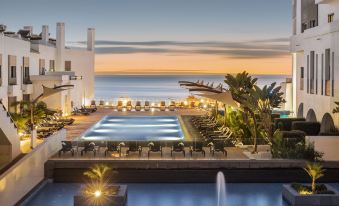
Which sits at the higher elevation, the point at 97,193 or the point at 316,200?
the point at 97,193

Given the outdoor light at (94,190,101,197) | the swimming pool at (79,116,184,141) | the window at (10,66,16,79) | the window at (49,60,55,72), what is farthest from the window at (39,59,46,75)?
the outdoor light at (94,190,101,197)

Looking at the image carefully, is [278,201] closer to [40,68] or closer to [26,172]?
[26,172]

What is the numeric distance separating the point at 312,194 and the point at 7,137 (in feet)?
32.1

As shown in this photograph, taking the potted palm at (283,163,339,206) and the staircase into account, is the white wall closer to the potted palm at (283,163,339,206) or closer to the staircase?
the staircase

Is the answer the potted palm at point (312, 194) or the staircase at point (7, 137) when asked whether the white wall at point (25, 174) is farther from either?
the potted palm at point (312, 194)

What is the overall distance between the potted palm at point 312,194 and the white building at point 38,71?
360 inches

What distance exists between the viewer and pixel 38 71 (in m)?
37.2

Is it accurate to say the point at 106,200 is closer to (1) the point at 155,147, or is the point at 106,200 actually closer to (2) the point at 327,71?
(1) the point at 155,147

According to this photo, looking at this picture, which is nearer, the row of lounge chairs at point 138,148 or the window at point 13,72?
the row of lounge chairs at point 138,148

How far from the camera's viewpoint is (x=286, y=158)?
19.4 meters

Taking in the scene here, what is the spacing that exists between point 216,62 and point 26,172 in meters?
72.1

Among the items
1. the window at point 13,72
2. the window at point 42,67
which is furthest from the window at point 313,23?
the window at point 42,67

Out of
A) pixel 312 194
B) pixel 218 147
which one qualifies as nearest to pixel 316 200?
pixel 312 194

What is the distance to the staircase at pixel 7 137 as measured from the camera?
59.3 ft
